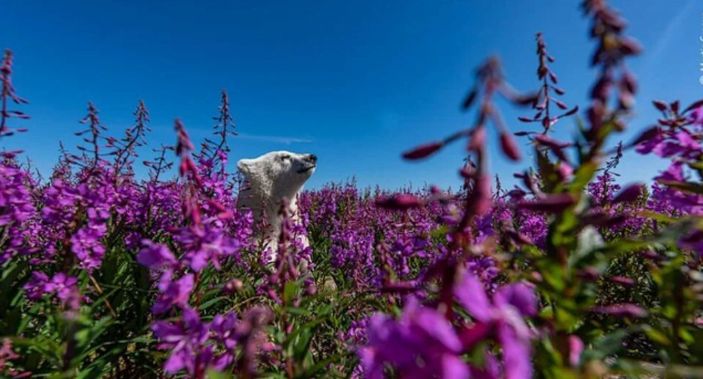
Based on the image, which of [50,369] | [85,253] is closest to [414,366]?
[85,253]

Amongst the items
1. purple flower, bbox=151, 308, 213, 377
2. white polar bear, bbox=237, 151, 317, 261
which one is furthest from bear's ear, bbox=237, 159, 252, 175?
purple flower, bbox=151, 308, 213, 377

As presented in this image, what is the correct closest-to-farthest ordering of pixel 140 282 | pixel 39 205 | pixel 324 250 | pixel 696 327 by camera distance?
pixel 696 327 → pixel 140 282 → pixel 39 205 → pixel 324 250

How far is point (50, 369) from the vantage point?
2496 mm

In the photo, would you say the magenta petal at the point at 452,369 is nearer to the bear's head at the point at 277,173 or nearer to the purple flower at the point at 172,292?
the purple flower at the point at 172,292

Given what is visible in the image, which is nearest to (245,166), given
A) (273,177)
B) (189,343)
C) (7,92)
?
(273,177)

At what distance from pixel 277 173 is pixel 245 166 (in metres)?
0.69

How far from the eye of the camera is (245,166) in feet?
24.9

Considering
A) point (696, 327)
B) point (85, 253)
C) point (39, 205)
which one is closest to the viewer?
point (696, 327)

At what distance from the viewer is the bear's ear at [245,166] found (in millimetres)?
7547

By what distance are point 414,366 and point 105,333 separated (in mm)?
3444

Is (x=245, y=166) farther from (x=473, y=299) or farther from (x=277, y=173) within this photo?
(x=473, y=299)

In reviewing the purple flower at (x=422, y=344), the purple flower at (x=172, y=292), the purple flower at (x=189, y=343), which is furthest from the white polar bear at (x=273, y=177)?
the purple flower at (x=422, y=344)

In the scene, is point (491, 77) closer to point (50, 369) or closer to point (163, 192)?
point (50, 369)

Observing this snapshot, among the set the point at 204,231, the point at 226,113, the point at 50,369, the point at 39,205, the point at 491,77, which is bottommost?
the point at 50,369
